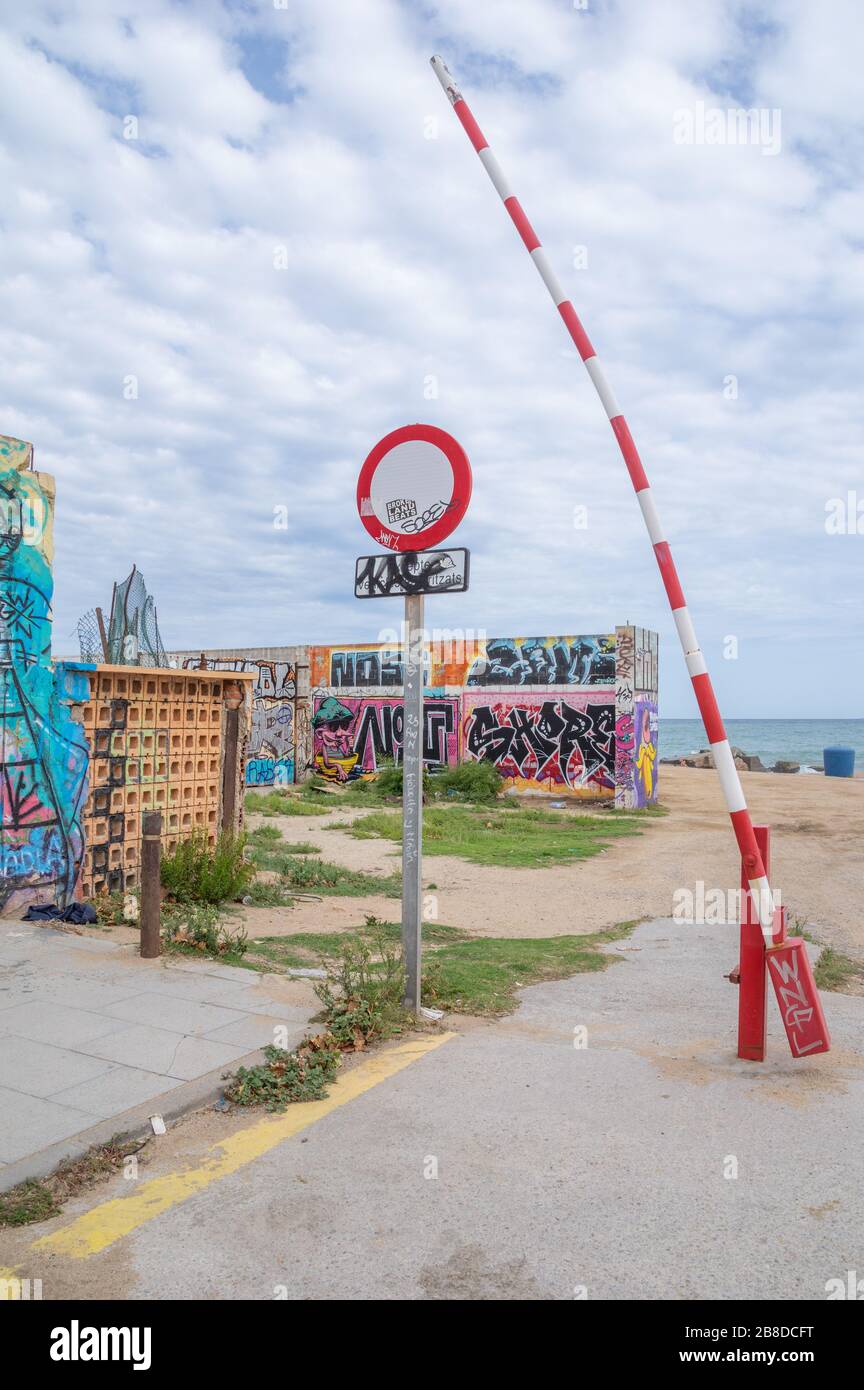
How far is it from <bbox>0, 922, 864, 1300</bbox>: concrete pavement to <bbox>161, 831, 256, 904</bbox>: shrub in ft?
12.7

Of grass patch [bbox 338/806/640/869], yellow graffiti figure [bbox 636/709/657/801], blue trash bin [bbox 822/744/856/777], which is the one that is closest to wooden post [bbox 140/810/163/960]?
grass patch [bbox 338/806/640/869]

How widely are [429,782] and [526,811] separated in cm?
363

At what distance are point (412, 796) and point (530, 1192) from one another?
7.48 ft

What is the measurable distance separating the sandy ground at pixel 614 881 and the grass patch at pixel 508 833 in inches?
17.6

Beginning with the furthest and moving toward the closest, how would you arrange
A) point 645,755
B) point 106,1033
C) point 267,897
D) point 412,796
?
point 645,755
point 267,897
point 412,796
point 106,1033

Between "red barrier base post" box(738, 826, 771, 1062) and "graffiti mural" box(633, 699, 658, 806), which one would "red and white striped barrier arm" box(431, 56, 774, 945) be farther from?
"graffiti mural" box(633, 699, 658, 806)

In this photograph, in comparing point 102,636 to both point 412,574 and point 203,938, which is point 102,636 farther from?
point 412,574

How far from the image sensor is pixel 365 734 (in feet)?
88.0

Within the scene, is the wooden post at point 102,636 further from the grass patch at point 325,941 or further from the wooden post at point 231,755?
the grass patch at point 325,941

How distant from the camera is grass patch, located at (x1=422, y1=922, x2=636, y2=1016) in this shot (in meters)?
5.76

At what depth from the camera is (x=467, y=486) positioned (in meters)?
5.16

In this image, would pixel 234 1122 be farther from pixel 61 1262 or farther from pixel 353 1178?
pixel 61 1262

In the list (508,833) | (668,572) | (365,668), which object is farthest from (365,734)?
(668,572)
